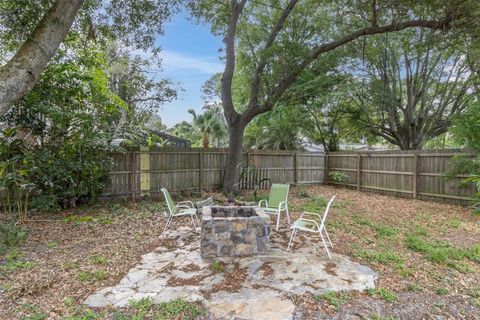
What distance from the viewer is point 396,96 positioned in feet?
40.7

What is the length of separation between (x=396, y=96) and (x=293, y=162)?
5.37 metres

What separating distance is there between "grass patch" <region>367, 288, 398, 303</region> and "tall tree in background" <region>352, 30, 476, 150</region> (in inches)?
400

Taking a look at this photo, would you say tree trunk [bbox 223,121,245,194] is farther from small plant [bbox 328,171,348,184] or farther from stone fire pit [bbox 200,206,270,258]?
stone fire pit [bbox 200,206,270,258]

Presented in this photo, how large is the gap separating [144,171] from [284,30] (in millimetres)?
7783

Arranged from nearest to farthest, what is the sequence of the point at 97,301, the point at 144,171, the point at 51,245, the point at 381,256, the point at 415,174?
the point at 97,301
the point at 381,256
the point at 51,245
the point at 144,171
the point at 415,174

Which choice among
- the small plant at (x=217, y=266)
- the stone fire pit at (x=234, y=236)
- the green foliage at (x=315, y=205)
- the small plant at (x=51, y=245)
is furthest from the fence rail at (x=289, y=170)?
the small plant at (x=217, y=266)

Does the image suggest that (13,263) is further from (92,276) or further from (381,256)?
(381,256)

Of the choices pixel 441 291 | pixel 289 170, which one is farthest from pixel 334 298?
pixel 289 170

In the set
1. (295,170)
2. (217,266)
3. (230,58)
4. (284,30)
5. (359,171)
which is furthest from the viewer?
(295,170)

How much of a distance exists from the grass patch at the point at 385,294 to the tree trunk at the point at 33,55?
4812 millimetres

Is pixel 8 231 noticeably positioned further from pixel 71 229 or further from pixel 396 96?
pixel 396 96

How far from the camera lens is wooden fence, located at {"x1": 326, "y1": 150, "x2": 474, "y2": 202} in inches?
321

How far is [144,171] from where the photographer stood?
8.14 m

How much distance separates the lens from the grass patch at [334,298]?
111 inches
